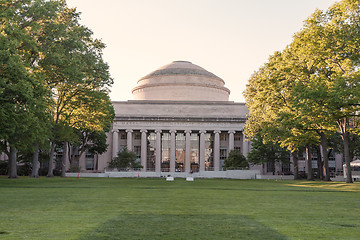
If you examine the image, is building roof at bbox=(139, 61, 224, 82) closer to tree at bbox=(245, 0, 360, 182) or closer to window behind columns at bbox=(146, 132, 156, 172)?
window behind columns at bbox=(146, 132, 156, 172)

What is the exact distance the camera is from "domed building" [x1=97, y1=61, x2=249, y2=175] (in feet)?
314

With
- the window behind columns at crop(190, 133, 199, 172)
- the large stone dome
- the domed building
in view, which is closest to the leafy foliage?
the domed building

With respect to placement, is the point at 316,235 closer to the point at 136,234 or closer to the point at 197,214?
the point at 136,234

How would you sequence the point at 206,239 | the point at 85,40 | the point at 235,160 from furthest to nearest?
the point at 235,160
the point at 85,40
the point at 206,239

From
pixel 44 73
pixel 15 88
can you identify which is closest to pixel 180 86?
pixel 44 73

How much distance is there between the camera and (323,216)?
35.7 feet

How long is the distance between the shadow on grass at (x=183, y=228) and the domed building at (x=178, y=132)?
84116 mm

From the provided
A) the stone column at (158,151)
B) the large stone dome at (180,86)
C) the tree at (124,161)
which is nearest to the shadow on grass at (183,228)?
the tree at (124,161)

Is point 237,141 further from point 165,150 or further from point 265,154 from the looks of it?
point 265,154

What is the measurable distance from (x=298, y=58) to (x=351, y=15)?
606 cm

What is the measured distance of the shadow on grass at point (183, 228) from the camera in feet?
24.4

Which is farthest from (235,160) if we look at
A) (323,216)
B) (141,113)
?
(323,216)

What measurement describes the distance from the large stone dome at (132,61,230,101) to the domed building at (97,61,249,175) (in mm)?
919

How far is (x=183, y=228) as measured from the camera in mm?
Answer: 8414
